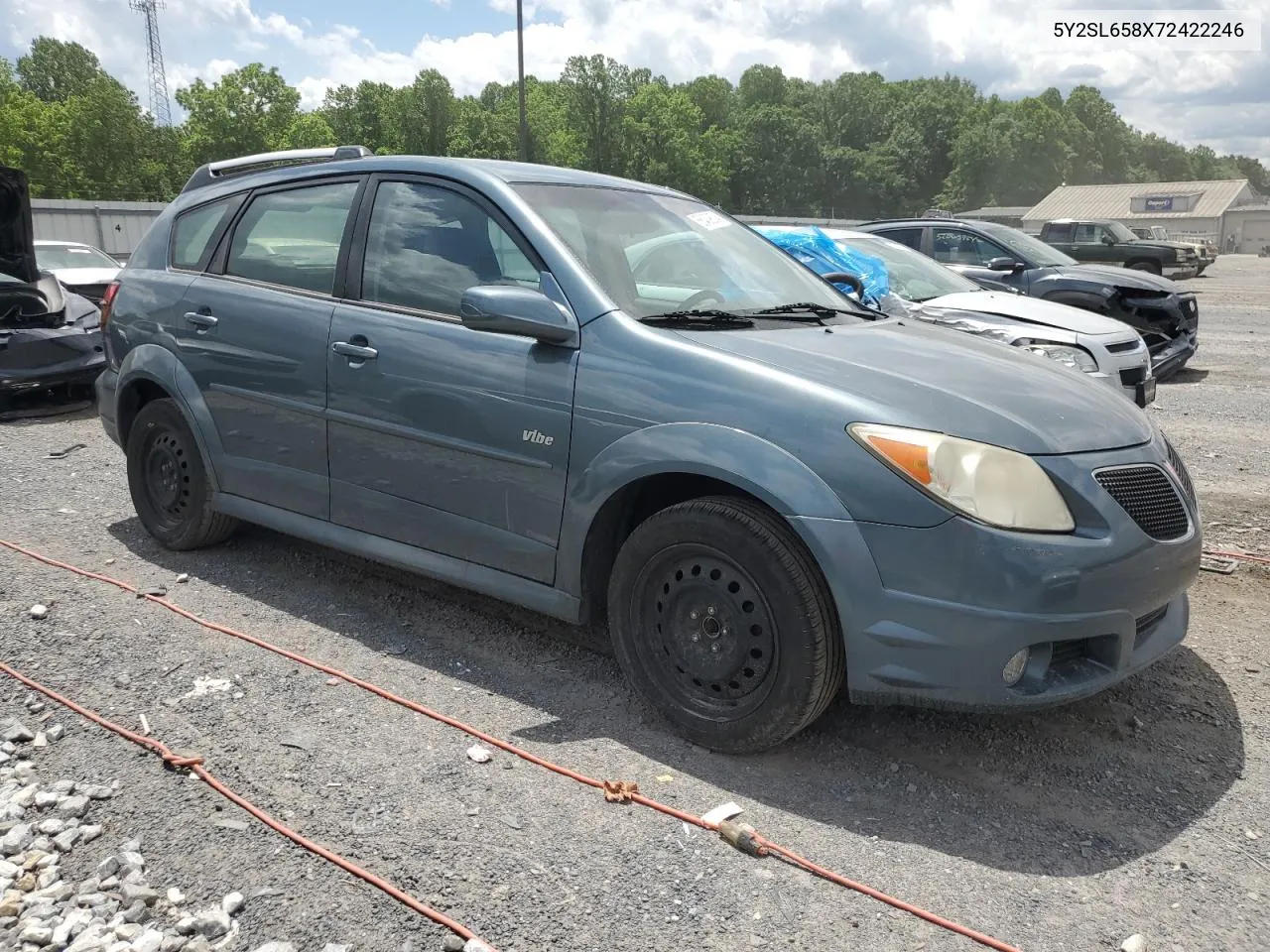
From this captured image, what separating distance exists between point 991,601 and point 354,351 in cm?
244

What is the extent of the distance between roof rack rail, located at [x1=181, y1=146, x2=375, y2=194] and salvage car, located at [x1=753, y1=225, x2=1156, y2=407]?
424 centimetres

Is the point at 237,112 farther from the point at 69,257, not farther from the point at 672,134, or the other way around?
the point at 69,257

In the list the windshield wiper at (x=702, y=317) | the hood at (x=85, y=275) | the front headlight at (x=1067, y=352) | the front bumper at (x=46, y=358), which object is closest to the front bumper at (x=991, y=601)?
the windshield wiper at (x=702, y=317)

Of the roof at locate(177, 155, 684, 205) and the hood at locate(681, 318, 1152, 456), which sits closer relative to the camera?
the hood at locate(681, 318, 1152, 456)

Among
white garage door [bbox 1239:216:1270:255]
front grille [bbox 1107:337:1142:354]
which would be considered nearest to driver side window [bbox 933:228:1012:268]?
front grille [bbox 1107:337:1142:354]

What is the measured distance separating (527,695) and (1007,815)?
1.59m

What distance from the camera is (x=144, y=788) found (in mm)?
2986

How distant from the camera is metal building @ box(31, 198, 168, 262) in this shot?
24.2 m

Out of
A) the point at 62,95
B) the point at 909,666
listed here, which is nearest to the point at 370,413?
the point at 909,666

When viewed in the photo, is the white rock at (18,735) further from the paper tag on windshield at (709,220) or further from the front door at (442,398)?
the paper tag on windshield at (709,220)

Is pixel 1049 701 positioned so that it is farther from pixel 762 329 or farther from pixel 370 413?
pixel 370 413

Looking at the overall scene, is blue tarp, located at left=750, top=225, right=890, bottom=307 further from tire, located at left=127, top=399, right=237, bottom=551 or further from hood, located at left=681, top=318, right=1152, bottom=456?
tire, located at left=127, top=399, right=237, bottom=551

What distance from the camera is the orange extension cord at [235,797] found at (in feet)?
8.08

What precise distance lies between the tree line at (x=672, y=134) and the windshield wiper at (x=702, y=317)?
60.1 m
